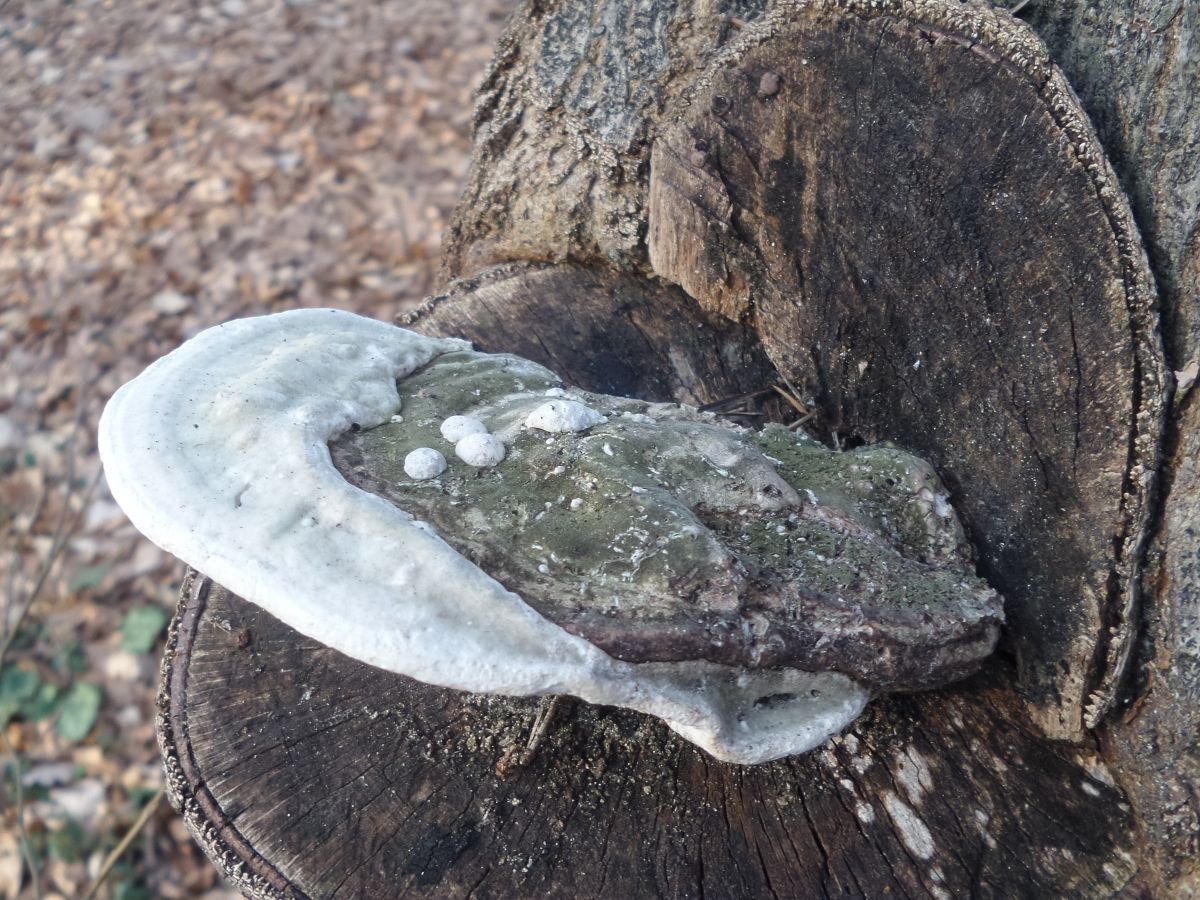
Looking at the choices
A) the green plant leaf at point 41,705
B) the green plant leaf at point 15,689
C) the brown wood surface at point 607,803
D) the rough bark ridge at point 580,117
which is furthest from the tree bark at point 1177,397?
the green plant leaf at point 15,689

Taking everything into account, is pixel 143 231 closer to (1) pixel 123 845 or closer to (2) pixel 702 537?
(1) pixel 123 845

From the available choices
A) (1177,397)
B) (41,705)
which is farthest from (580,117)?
(41,705)

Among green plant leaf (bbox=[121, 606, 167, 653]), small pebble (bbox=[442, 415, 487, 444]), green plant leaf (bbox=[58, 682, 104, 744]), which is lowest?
green plant leaf (bbox=[58, 682, 104, 744])

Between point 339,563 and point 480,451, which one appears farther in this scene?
point 480,451

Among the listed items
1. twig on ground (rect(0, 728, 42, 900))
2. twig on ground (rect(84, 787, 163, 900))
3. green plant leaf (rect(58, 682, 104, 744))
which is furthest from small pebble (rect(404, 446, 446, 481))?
green plant leaf (rect(58, 682, 104, 744))

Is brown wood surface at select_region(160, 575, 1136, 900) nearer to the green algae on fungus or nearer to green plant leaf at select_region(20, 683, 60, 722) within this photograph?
the green algae on fungus

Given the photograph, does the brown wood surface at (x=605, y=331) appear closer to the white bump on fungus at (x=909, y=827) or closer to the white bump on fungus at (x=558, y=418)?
the white bump on fungus at (x=558, y=418)
